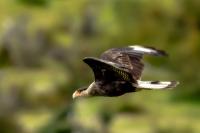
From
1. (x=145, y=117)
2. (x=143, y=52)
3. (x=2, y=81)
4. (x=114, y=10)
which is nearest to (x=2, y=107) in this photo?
(x=2, y=81)

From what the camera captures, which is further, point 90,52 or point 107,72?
point 90,52

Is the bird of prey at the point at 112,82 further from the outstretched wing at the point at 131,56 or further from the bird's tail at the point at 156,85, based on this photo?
the outstretched wing at the point at 131,56

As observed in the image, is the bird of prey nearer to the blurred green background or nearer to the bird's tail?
the bird's tail

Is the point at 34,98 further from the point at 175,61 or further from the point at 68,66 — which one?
the point at 175,61

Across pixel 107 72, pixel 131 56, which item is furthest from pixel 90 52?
pixel 107 72

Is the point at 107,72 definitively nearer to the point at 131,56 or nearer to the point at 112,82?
the point at 112,82

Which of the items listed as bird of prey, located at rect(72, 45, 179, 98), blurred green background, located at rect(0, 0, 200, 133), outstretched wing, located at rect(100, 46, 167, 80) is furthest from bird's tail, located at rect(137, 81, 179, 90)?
blurred green background, located at rect(0, 0, 200, 133)
